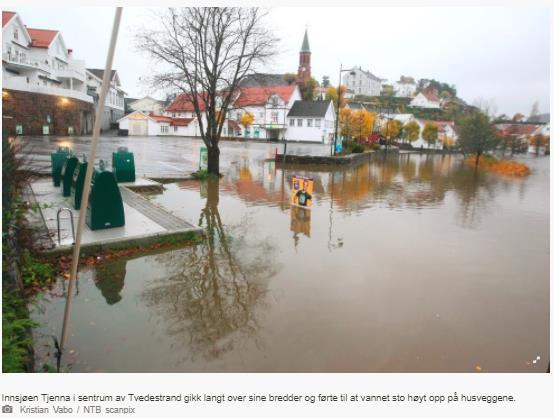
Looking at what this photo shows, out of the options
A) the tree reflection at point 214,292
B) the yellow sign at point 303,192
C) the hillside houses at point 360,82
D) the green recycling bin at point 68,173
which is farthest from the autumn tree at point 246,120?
the hillside houses at point 360,82

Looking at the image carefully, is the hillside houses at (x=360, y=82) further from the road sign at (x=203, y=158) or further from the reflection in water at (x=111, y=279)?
the reflection in water at (x=111, y=279)

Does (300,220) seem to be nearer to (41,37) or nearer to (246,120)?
(41,37)

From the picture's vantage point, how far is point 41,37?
4475 centimetres

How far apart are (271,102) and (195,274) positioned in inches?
2340

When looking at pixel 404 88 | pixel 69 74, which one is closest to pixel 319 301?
pixel 69 74

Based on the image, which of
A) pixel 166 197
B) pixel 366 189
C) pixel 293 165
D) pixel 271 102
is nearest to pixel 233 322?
pixel 166 197

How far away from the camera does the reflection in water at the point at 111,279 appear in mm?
6111

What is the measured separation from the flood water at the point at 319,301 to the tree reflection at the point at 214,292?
2 cm

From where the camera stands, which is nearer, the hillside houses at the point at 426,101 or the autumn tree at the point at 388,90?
the hillside houses at the point at 426,101

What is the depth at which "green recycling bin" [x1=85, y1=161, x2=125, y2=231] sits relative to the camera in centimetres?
823

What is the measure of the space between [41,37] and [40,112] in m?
13.6

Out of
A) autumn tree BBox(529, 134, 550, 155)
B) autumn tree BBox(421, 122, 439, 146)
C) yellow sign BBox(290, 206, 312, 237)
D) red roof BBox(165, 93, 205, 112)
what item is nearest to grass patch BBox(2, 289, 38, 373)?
yellow sign BBox(290, 206, 312, 237)

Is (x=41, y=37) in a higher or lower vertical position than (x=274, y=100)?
higher

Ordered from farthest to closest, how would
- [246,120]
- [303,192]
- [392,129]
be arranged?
[392,129] < [246,120] < [303,192]
